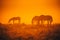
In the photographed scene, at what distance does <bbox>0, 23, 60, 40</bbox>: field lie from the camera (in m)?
7.28

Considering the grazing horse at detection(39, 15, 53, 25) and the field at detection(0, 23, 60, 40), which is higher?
the grazing horse at detection(39, 15, 53, 25)

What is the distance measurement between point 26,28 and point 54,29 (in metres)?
1.04

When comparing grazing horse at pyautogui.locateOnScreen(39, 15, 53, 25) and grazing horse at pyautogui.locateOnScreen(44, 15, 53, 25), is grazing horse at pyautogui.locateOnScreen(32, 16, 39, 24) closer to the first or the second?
grazing horse at pyautogui.locateOnScreen(39, 15, 53, 25)

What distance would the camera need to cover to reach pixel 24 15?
31.4ft

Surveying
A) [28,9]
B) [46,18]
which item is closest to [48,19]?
[46,18]

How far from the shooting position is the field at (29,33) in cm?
728

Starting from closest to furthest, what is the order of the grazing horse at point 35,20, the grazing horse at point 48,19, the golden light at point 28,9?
the grazing horse at point 48,19 < the grazing horse at point 35,20 < the golden light at point 28,9

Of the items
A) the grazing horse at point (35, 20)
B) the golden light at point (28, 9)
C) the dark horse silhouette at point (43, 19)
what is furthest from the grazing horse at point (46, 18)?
the golden light at point (28, 9)

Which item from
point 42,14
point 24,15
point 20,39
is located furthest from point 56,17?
point 20,39

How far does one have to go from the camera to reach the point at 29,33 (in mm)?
7711

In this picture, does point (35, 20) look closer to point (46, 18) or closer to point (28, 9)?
point (46, 18)

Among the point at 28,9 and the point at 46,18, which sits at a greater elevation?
the point at 28,9

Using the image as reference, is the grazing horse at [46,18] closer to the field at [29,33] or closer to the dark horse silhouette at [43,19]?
the dark horse silhouette at [43,19]

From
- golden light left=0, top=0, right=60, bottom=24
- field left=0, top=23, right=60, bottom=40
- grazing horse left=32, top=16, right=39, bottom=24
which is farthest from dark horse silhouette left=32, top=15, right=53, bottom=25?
field left=0, top=23, right=60, bottom=40
